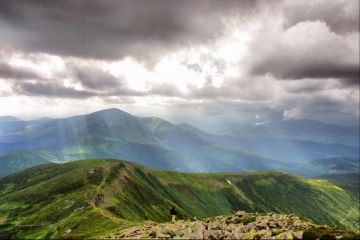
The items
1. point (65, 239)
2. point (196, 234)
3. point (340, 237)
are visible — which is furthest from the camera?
point (65, 239)

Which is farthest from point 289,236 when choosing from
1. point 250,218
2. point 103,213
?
point 103,213

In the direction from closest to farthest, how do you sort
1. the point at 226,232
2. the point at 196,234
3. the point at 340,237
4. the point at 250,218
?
the point at 340,237
the point at 196,234
the point at 226,232
the point at 250,218

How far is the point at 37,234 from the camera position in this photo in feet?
634

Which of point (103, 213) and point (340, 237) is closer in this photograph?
point (340, 237)

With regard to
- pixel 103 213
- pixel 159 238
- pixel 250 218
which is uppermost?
pixel 159 238

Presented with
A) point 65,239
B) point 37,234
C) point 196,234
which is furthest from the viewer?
point 37,234

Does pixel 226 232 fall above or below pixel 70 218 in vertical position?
above

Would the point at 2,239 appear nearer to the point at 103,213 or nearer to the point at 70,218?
the point at 70,218

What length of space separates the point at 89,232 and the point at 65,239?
1150 centimetres

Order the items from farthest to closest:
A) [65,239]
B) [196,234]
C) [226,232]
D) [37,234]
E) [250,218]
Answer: [37,234]
[65,239]
[250,218]
[226,232]
[196,234]

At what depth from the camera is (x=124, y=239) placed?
9750 centimetres

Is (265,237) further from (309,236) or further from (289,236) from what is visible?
(309,236)

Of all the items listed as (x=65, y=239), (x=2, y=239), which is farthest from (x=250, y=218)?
(x=2, y=239)

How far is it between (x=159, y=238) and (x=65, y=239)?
83177 mm
